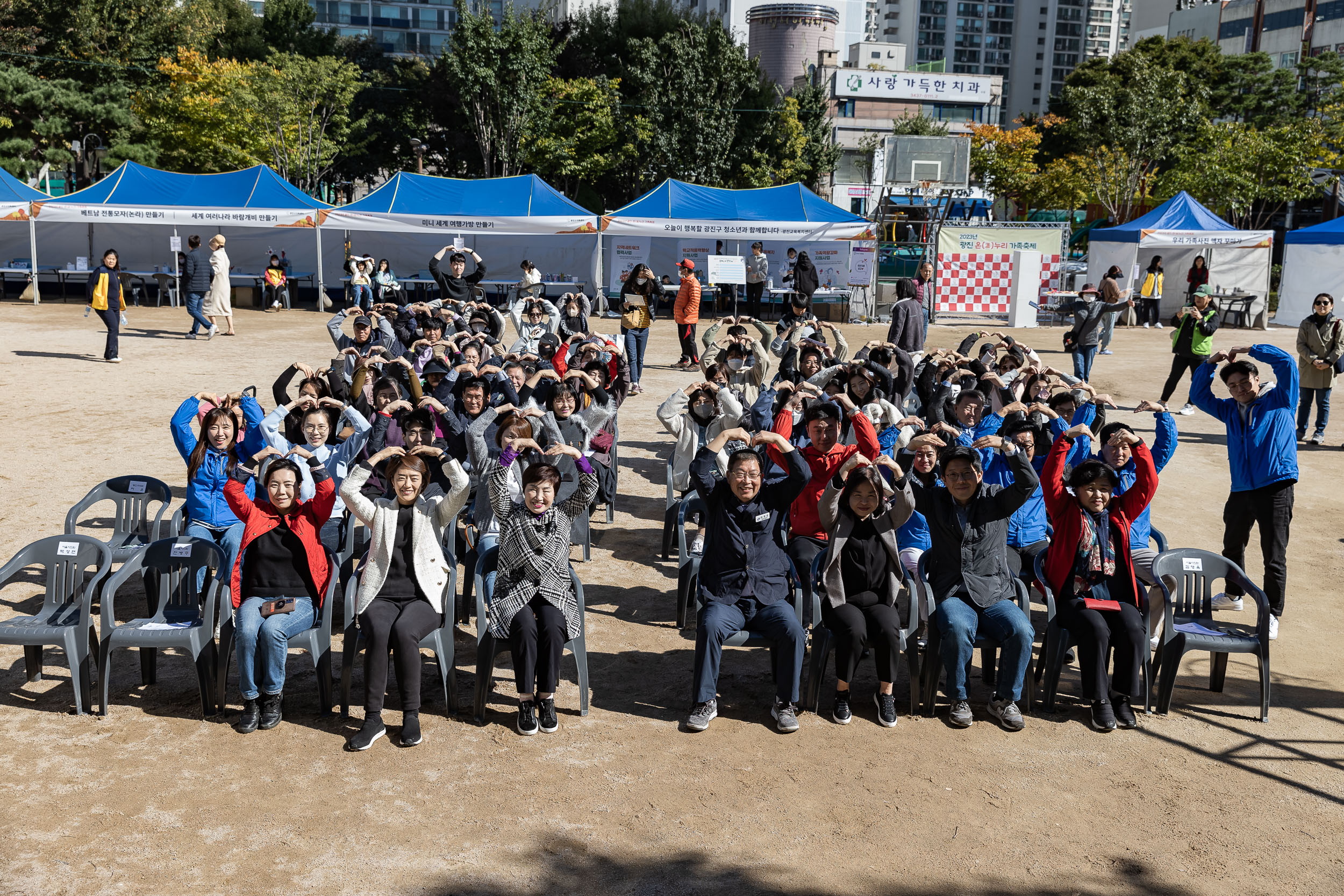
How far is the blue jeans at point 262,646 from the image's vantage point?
5133 mm

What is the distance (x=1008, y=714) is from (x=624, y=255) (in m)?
22.4

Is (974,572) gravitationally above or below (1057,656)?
above

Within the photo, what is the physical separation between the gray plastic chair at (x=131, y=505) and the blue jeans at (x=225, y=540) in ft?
1.13

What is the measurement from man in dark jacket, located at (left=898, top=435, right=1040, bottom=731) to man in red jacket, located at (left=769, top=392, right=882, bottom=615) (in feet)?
1.99

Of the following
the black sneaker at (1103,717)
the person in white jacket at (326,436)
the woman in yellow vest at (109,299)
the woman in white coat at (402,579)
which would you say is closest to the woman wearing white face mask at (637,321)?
the person in white jacket at (326,436)

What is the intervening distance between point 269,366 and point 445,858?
13.9 metres

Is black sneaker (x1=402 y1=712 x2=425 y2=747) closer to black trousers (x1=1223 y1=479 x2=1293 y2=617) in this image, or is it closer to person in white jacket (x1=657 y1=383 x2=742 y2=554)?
person in white jacket (x1=657 y1=383 x2=742 y2=554)

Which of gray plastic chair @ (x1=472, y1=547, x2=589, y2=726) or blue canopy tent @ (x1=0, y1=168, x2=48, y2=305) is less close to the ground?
blue canopy tent @ (x1=0, y1=168, x2=48, y2=305)

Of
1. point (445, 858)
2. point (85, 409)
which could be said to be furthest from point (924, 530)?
point (85, 409)

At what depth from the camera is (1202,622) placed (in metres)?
5.77

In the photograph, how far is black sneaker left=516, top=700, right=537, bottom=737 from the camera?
206 inches

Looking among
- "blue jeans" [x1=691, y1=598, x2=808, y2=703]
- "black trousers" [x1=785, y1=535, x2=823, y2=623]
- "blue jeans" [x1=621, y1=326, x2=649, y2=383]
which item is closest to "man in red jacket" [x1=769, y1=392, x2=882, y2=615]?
"black trousers" [x1=785, y1=535, x2=823, y2=623]

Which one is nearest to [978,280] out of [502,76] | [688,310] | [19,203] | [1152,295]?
[1152,295]

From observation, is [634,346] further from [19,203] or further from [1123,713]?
[19,203]
